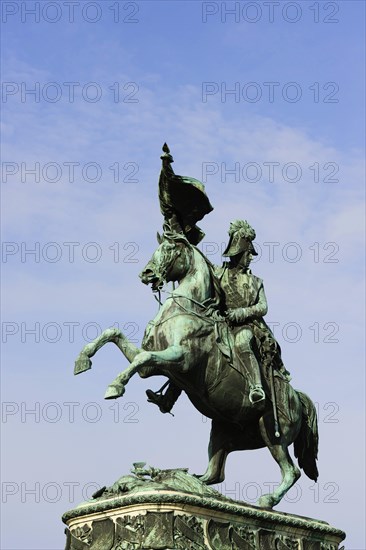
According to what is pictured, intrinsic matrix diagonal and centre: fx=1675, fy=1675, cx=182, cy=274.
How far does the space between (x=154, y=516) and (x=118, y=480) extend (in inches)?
36.1

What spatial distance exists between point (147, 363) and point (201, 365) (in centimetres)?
94

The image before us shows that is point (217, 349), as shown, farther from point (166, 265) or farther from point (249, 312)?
point (166, 265)

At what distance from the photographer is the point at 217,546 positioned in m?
20.4

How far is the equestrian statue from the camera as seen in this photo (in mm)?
21406

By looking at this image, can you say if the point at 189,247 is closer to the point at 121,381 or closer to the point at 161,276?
the point at 161,276

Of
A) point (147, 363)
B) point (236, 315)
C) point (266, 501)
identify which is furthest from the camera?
point (236, 315)

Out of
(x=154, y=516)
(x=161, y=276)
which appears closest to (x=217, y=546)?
(x=154, y=516)

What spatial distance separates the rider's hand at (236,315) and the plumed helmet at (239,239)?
0.92 m

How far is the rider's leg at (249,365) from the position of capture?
21562 millimetres

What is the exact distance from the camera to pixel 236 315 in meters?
22.1

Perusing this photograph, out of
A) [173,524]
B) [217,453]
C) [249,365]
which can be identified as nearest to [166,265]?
[249,365]

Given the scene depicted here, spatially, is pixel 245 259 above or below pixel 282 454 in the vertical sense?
above

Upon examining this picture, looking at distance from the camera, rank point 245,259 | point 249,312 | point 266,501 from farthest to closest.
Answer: point 245,259 → point 249,312 → point 266,501

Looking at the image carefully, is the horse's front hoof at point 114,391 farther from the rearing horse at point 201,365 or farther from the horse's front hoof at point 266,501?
the horse's front hoof at point 266,501
